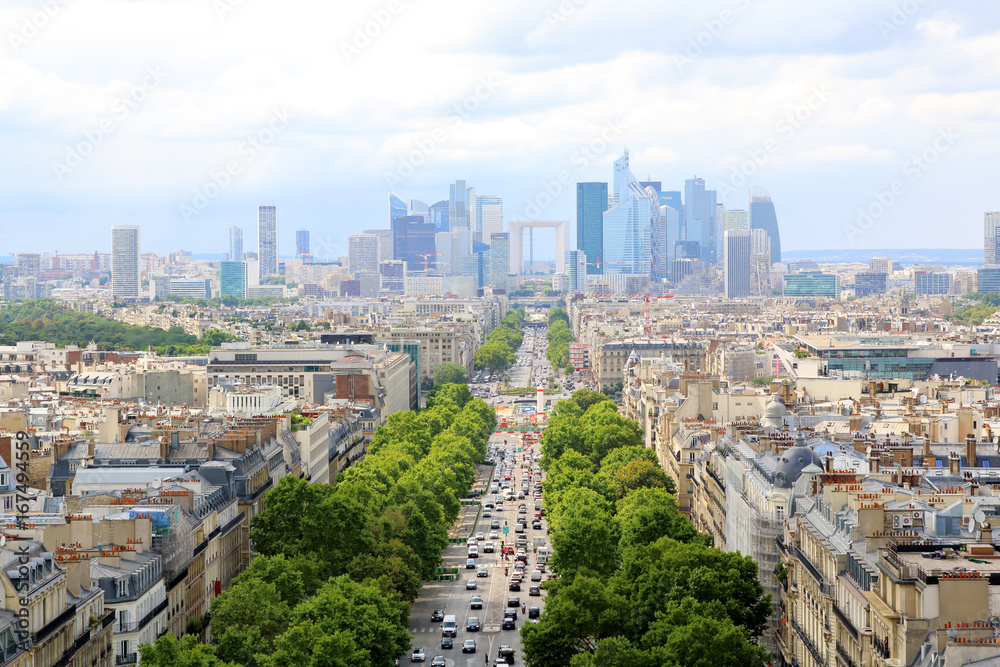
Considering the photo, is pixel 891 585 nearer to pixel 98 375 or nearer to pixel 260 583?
pixel 260 583

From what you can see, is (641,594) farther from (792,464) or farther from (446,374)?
(446,374)

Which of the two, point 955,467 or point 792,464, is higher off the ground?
point 792,464

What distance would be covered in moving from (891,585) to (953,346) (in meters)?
121

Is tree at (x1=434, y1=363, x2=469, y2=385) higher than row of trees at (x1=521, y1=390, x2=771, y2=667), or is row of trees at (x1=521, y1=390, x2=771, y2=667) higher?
row of trees at (x1=521, y1=390, x2=771, y2=667)

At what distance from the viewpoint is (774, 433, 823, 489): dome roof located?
61.6 metres

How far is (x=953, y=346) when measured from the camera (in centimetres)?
15675

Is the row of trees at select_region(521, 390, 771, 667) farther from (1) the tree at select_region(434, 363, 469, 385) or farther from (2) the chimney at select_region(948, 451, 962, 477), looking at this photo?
(1) the tree at select_region(434, 363, 469, 385)

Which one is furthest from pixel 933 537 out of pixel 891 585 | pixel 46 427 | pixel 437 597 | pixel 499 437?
pixel 499 437

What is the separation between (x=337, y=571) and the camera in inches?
2685

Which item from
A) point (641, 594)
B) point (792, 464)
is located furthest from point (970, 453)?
point (641, 594)

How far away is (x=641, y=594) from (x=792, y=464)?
8726mm

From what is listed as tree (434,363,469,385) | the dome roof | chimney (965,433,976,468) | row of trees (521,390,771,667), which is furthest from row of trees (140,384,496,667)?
tree (434,363,469,385)

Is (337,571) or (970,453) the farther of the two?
(970,453)

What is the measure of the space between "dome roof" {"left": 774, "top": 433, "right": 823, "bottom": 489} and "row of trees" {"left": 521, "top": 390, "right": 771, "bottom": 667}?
13.2 ft
